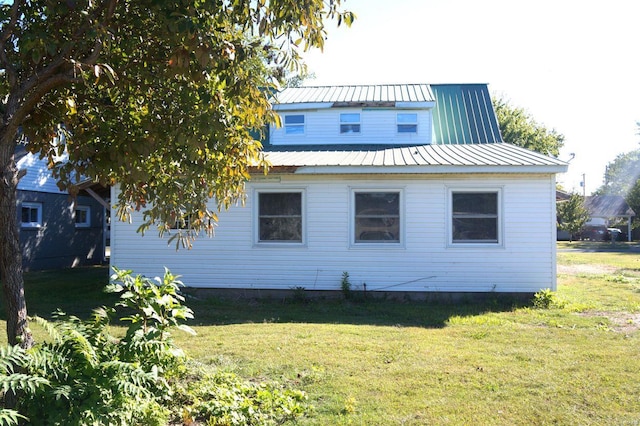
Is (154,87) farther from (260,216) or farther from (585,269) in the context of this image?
(585,269)

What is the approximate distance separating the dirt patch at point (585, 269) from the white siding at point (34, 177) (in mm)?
17698

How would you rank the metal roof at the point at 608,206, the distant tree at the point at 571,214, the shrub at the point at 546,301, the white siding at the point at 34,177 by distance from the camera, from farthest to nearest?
the metal roof at the point at 608,206
the distant tree at the point at 571,214
the white siding at the point at 34,177
the shrub at the point at 546,301

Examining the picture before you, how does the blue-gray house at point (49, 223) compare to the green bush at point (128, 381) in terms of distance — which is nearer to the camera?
the green bush at point (128, 381)

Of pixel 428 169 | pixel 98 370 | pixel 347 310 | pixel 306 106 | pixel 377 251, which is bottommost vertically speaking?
pixel 347 310

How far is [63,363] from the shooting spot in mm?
3760

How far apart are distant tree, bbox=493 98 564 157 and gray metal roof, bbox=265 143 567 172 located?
20.3 metres

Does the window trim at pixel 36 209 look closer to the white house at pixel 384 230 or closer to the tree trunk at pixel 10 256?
the white house at pixel 384 230

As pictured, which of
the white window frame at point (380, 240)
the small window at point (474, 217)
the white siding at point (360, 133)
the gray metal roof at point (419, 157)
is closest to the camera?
the gray metal roof at point (419, 157)

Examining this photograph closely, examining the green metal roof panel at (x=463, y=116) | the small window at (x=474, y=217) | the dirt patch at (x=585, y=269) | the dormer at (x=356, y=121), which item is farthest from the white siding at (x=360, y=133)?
the dirt patch at (x=585, y=269)

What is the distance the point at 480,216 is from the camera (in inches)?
441

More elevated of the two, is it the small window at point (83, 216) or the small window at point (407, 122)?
the small window at point (407, 122)

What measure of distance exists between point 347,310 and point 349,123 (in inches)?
266

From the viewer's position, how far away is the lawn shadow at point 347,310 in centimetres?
916

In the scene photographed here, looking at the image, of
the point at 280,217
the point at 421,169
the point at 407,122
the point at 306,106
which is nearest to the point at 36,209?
the point at 306,106
